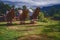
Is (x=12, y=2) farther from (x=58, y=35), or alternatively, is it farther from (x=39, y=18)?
(x=58, y=35)

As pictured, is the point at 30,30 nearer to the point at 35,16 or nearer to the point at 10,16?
the point at 35,16

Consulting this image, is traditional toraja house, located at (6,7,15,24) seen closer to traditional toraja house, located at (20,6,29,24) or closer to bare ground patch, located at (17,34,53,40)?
traditional toraja house, located at (20,6,29,24)

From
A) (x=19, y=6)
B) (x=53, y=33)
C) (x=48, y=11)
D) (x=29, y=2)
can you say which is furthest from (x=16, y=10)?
(x=53, y=33)

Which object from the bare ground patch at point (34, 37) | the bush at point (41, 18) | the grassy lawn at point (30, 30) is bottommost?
the bare ground patch at point (34, 37)

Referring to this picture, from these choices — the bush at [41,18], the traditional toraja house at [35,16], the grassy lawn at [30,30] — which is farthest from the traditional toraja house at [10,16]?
the bush at [41,18]

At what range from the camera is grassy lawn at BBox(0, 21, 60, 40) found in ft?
9.28

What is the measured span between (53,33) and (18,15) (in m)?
0.69

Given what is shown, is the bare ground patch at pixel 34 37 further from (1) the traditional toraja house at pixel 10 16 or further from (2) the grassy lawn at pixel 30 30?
(1) the traditional toraja house at pixel 10 16

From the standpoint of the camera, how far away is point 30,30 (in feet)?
9.45

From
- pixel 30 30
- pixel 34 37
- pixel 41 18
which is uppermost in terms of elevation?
pixel 41 18

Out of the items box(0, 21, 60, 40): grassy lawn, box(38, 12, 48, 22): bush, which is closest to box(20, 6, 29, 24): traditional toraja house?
box(0, 21, 60, 40): grassy lawn

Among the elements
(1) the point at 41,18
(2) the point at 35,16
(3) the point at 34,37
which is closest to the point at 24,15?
(2) the point at 35,16

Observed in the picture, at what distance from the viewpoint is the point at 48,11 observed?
296cm

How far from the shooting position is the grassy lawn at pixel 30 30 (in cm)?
283
